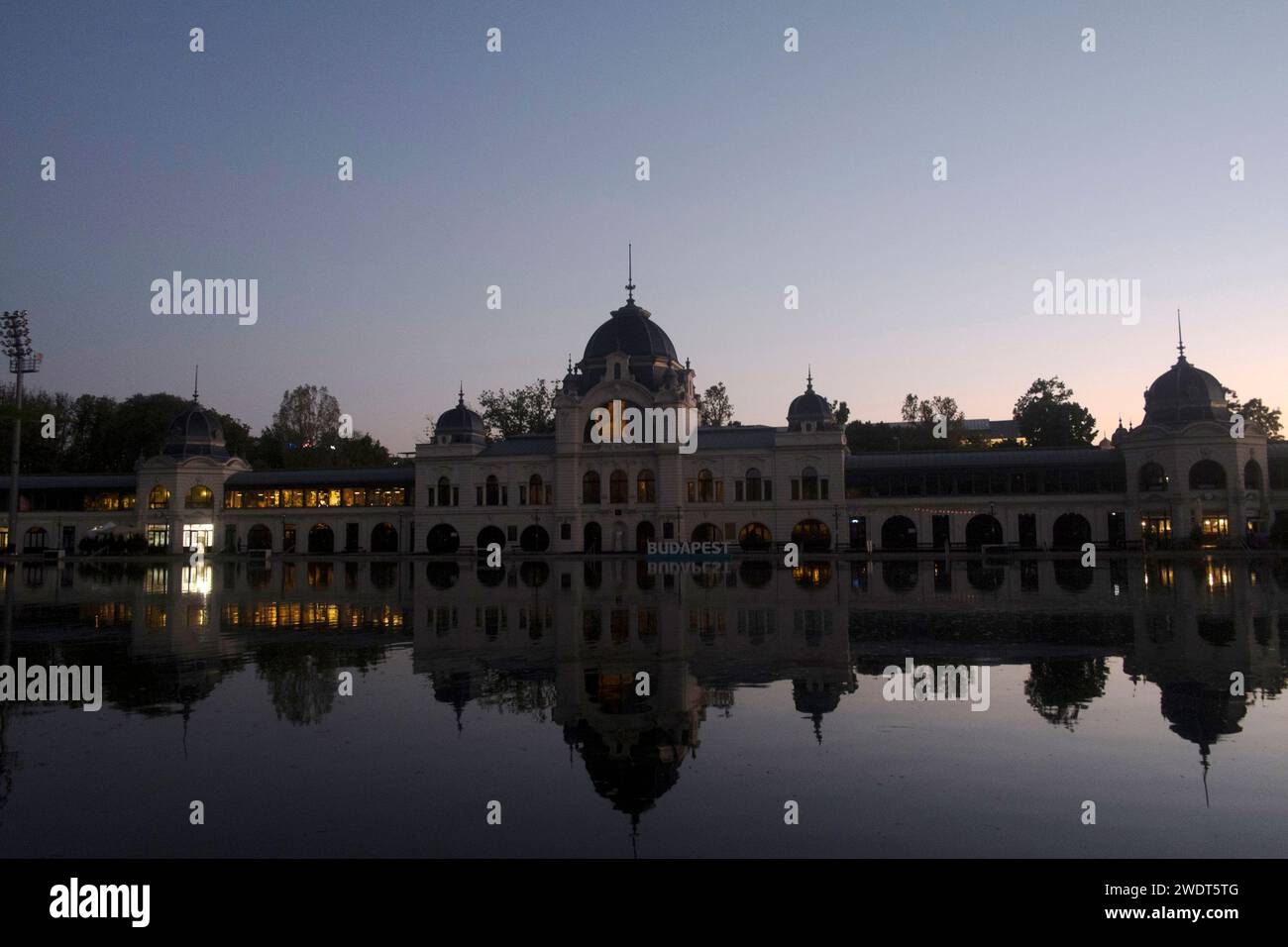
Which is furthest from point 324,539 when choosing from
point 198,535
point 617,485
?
point 617,485

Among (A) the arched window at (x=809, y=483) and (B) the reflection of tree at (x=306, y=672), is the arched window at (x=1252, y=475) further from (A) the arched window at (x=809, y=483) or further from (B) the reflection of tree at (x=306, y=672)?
(B) the reflection of tree at (x=306, y=672)

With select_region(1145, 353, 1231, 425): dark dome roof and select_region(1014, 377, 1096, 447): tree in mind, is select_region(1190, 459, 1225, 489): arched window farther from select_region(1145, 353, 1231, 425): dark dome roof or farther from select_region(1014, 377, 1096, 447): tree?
select_region(1014, 377, 1096, 447): tree

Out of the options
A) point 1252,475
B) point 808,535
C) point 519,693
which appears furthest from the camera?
point 808,535

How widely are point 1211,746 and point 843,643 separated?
9684 mm

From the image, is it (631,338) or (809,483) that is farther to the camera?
(631,338)

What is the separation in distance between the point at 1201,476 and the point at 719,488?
123ft

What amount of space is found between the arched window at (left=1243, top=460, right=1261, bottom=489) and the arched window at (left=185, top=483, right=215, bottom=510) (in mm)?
91749

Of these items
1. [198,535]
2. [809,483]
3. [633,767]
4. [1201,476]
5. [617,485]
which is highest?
[617,485]

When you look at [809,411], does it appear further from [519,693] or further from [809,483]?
[519,693]

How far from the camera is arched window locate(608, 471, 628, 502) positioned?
80.7 m

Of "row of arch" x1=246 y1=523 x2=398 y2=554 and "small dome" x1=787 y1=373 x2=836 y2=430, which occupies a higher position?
"small dome" x1=787 y1=373 x2=836 y2=430

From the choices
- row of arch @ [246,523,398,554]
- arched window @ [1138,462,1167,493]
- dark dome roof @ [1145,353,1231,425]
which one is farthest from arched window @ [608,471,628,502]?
dark dome roof @ [1145,353,1231,425]

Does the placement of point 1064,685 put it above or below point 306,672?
below

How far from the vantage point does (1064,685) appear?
15547 millimetres
